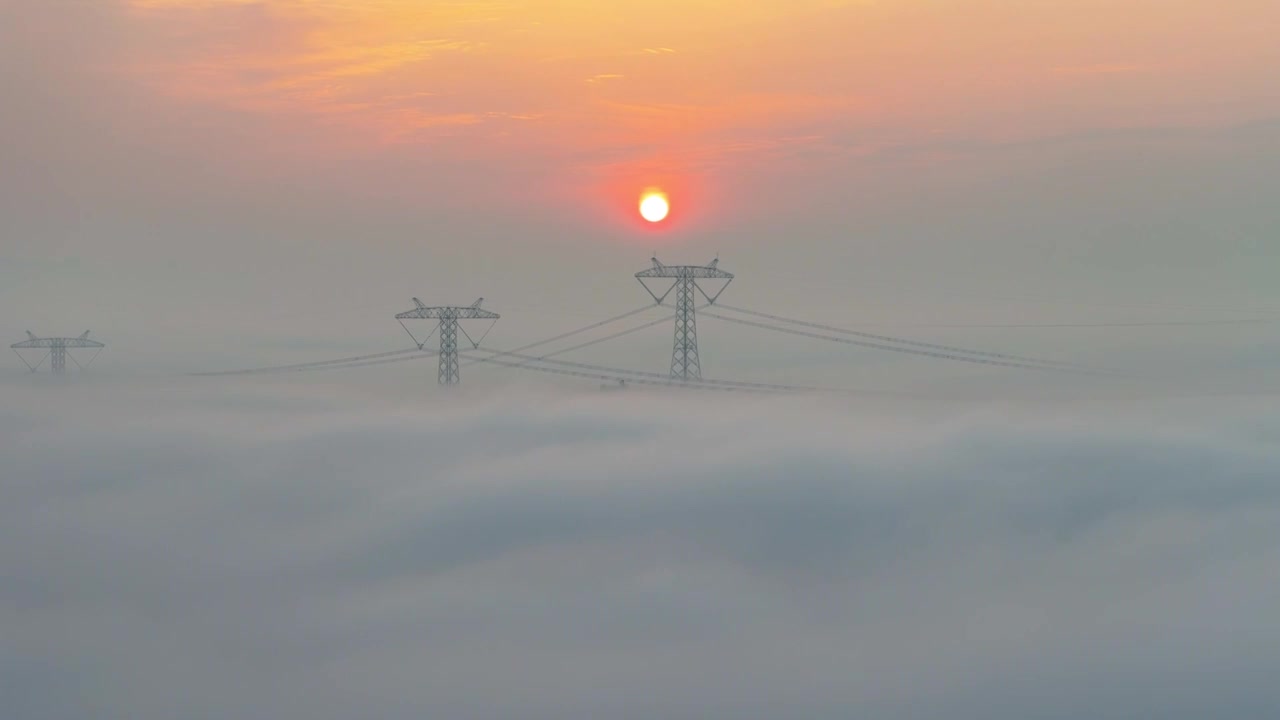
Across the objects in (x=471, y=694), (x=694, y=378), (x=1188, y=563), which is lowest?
(x=471, y=694)

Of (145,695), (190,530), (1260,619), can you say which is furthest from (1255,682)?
(190,530)

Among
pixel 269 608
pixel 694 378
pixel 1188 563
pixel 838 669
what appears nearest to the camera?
pixel 694 378

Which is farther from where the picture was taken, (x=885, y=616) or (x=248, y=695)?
(x=885, y=616)

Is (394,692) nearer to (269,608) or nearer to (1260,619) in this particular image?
(269,608)

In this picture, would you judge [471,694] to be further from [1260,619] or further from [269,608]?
[1260,619]

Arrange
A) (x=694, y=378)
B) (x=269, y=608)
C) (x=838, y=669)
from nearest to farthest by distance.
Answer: (x=694, y=378) < (x=838, y=669) < (x=269, y=608)

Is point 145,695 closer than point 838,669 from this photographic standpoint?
Yes

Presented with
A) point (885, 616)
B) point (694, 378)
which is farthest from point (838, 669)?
point (694, 378)

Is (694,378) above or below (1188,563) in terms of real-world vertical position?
above

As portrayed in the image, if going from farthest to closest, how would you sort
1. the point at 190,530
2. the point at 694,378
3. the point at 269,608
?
the point at 190,530
the point at 269,608
the point at 694,378
